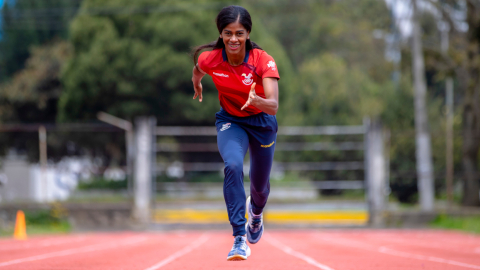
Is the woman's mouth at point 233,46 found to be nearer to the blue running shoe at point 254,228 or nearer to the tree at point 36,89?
the blue running shoe at point 254,228

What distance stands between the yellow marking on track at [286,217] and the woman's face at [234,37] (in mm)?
10712

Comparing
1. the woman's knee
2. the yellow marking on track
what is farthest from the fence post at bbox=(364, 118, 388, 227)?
the woman's knee

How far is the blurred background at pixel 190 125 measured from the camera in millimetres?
15047

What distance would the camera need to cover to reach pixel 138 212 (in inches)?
583

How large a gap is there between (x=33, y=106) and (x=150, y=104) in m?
6.87

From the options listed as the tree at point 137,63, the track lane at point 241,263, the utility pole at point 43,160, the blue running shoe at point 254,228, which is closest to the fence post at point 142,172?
the utility pole at point 43,160

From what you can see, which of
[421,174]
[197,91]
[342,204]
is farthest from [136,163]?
[197,91]

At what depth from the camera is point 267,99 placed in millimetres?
4574

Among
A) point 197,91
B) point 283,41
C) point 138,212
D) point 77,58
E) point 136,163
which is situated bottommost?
point 138,212

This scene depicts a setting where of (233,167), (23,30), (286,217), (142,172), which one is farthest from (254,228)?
(23,30)

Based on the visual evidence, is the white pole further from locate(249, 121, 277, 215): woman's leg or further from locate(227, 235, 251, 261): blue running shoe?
locate(227, 235, 251, 261): blue running shoe

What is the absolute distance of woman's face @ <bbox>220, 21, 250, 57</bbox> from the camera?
15.7 feet

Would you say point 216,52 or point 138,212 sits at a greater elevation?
point 216,52

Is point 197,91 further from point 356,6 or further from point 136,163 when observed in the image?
point 356,6
